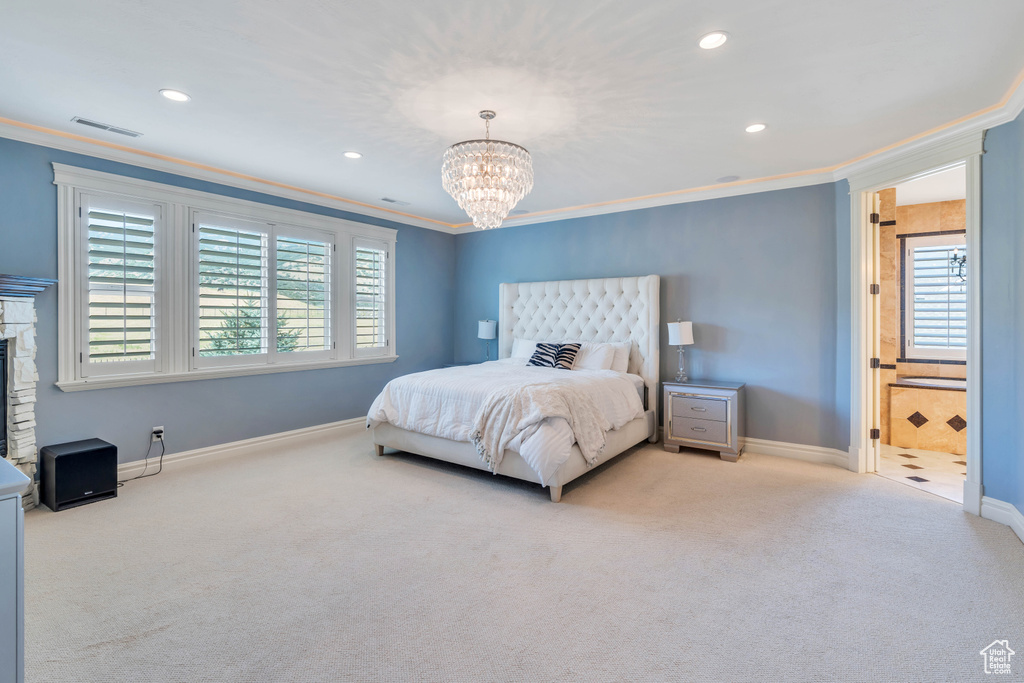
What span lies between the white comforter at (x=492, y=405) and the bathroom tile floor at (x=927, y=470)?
2.12m

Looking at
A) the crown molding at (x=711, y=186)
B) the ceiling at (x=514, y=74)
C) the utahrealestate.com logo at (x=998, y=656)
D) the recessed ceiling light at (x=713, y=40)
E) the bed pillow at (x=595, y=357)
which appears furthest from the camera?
the bed pillow at (x=595, y=357)

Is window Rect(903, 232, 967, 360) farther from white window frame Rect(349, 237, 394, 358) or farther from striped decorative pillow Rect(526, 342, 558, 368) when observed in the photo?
white window frame Rect(349, 237, 394, 358)

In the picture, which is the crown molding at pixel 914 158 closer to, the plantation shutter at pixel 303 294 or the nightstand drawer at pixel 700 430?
the nightstand drawer at pixel 700 430

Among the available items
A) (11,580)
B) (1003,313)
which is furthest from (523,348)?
(11,580)

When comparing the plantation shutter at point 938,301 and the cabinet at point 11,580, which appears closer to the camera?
the cabinet at point 11,580

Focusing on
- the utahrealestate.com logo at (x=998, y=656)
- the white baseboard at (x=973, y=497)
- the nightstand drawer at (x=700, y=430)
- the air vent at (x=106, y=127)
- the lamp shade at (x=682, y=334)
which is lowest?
the utahrealestate.com logo at (x=998, y=656)

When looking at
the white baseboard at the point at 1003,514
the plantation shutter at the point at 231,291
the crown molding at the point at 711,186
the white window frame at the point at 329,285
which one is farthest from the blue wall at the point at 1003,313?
the plantation shutter at the point at 231,291

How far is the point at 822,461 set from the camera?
169 inches

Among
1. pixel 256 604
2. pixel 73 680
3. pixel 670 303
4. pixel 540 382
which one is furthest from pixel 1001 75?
pixel 73 680

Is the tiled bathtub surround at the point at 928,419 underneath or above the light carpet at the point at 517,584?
above

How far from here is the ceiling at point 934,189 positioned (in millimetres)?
4337

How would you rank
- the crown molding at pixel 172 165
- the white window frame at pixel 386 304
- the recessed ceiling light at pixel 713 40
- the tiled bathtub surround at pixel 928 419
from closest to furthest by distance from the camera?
1. the recessed ceiling light at pixel 713 40
2. the crown molding at pixel 172 165
3. the tiled bathtub surround at pixel 928 419
4. the white window frame at pixel 386 304

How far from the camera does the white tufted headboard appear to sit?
498 centimetres

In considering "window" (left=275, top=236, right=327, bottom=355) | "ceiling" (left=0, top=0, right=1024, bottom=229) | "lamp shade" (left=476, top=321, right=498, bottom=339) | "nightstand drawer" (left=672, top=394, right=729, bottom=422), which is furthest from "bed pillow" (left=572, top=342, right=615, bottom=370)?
"window" (left=275, top=236, right=327, bottom=355)
